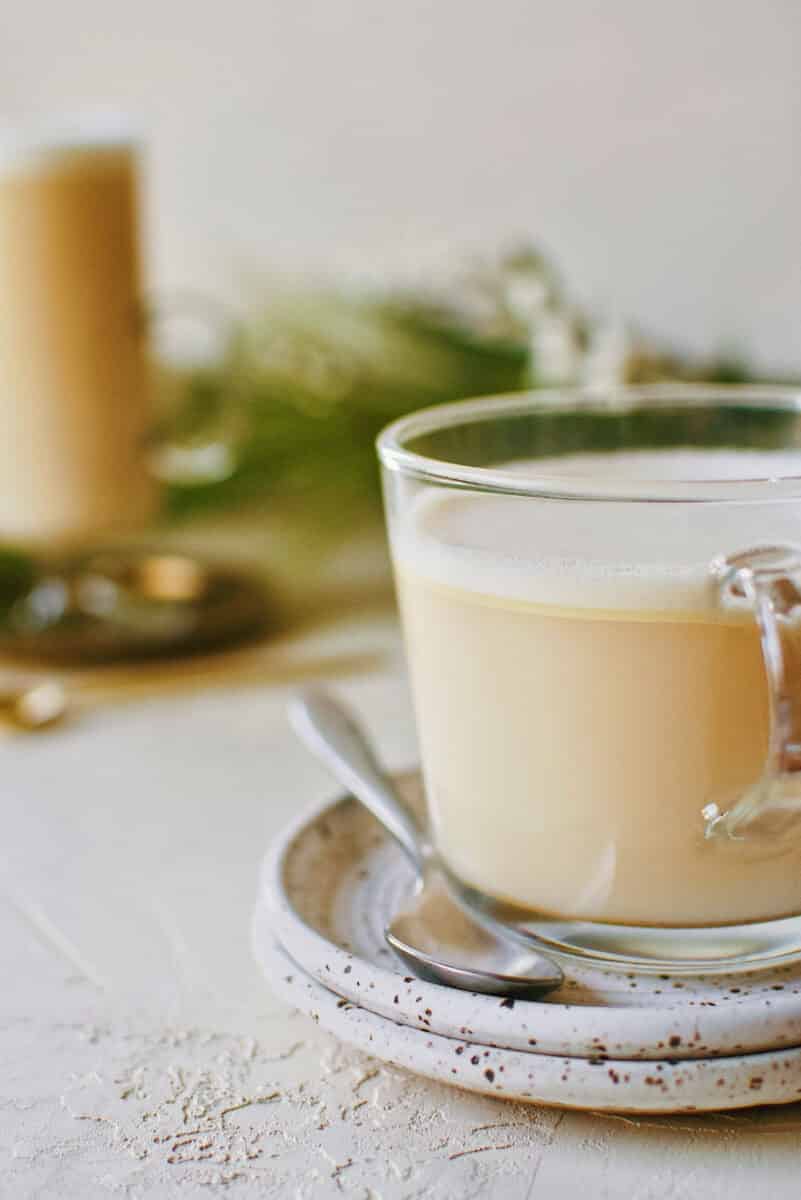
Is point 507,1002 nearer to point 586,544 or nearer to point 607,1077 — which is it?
point 607,1077

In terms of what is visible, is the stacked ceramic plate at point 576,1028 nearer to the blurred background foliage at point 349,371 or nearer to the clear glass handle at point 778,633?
the clear glass handle at point 778,633

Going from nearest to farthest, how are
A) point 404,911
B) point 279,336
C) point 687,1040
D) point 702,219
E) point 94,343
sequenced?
point 687,1040
point 404,911
point 94,343
point 702,219
point 279,336

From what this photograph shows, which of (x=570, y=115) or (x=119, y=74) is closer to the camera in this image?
(x=570, y=115)

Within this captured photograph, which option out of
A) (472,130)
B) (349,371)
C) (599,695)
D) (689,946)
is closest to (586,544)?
(599,695)

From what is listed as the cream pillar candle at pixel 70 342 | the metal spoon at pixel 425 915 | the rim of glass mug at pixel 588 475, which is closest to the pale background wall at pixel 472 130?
the cream pillar candle at pixel 70 342

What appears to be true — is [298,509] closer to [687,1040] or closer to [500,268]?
[500,268]

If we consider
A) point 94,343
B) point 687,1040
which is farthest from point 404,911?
point 94,343
